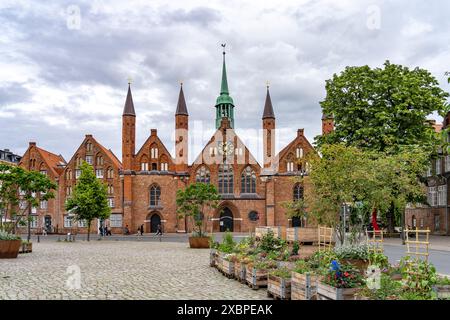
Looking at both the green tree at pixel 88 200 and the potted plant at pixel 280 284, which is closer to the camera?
the potted plant at pixel 280 284

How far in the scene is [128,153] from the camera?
63000 mm

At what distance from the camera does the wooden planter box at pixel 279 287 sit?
1269 cm

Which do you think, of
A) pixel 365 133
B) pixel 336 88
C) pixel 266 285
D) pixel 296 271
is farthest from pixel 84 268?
pixel 336 88

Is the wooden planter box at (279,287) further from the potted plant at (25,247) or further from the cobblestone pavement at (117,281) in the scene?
the potted plant at (25,247)

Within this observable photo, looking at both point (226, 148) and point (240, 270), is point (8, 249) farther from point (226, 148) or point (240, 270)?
point (226, 148)

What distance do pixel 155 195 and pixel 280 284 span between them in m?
52.2

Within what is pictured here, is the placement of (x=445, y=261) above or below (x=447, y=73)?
below

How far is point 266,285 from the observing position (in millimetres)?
14945

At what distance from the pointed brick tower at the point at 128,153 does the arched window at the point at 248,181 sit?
553 inches

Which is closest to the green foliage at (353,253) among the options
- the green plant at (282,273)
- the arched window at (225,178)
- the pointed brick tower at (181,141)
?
the green plant at (282,273)

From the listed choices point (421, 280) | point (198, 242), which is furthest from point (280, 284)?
point (198, 242)
